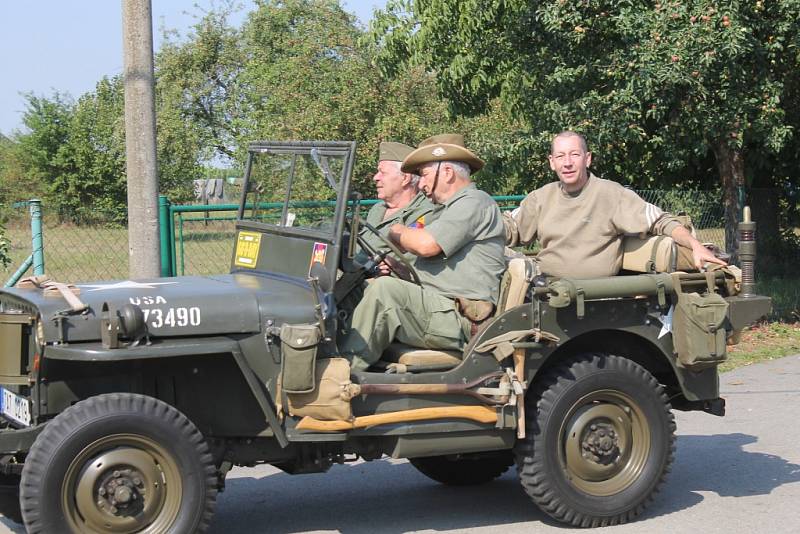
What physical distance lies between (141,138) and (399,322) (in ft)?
10.2

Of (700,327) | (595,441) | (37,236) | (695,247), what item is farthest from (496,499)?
(37,236)

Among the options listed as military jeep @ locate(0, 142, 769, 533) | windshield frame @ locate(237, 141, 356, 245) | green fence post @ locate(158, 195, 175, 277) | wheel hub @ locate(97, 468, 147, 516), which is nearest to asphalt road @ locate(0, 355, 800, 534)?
military jeep @ locate(0, 142, 769, 533)

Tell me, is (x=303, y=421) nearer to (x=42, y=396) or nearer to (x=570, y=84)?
(x=42, y=396)

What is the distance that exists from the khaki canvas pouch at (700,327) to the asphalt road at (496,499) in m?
0.85

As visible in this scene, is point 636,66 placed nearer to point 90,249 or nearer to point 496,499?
point 90,249

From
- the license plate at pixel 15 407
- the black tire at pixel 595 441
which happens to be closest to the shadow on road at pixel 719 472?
the black tire at pixel 595 441

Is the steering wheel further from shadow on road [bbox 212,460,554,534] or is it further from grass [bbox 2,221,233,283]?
grass [bbox 2,221,233,283]

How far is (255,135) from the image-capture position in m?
28.7

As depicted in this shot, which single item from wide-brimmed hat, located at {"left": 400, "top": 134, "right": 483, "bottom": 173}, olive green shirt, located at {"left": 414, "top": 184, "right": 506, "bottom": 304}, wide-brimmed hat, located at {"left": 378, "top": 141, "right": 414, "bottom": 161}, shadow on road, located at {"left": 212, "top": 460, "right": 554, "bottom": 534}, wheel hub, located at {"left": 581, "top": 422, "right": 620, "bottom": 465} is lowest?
shadow on road, located at {"left": 212, "top": 460, "right": 554, "bottom": 534}

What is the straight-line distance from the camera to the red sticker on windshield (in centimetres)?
524

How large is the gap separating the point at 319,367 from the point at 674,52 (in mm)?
6875

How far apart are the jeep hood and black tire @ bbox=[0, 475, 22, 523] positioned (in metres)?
0.83

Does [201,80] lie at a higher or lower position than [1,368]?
higher

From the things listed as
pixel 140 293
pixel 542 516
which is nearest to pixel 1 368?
pixel 140 293
